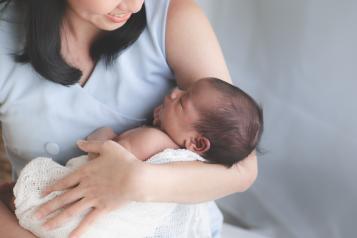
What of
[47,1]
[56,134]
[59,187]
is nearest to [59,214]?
[59,187]

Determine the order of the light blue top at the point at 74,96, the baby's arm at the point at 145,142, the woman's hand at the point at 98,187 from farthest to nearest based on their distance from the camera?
the light blue top at the point at 74,96 → the baby's arm at the point at 145,142 → the woman's hand at the point at 98,187

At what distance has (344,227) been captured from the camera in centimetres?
131

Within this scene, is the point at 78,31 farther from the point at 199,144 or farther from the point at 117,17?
the point at 199,144

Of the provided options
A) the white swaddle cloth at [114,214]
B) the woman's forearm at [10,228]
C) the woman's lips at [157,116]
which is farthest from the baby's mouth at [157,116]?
the woman's forearm at [10,228]

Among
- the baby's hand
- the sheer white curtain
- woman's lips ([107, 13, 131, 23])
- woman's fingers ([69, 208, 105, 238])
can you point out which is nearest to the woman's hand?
woman's fingers ([69, 208, 105, 238])

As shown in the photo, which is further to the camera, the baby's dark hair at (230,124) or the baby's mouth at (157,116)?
the baby's mouth at (157,116)

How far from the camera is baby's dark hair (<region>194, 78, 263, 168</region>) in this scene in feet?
3.41

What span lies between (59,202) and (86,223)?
66mm

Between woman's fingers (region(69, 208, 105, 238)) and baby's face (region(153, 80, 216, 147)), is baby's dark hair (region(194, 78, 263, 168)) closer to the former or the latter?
baby's face (region(153, 80, 216, 147))

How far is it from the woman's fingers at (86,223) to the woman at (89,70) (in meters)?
0.13

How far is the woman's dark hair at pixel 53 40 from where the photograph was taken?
1107mm

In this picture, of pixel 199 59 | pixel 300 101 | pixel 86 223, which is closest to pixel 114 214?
pixel 86 223

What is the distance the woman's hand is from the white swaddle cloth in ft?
0.05

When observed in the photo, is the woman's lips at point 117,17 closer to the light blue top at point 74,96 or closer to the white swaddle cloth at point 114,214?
the light blue top at point 74,96
